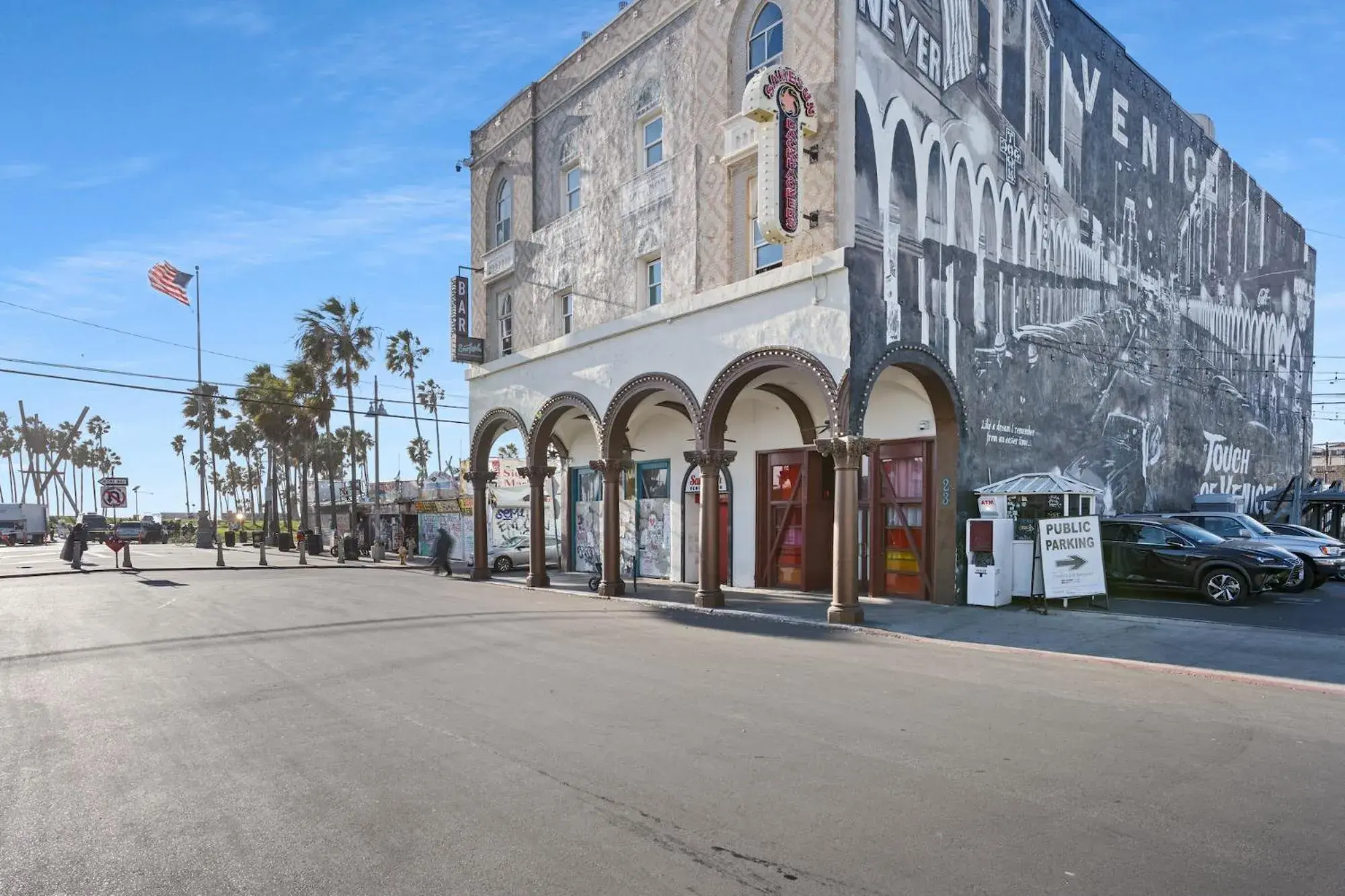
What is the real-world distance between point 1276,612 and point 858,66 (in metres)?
12.3

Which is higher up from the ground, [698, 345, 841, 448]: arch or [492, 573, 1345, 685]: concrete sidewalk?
[698, 345, 841, 448]: arch

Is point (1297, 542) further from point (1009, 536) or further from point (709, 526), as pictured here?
point (709, 526)

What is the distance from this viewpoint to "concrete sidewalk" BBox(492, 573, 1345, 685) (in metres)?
10.5

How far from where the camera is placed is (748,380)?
16.9 metres

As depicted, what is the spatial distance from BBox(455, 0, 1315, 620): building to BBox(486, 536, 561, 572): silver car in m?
1.66

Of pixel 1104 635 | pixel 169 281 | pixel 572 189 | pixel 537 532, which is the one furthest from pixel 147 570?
pixel 1104 635

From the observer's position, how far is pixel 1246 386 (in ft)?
113

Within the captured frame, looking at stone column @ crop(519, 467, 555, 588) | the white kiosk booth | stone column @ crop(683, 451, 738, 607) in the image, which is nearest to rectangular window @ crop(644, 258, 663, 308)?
stone column @ crop(683, 451, 738, 607)

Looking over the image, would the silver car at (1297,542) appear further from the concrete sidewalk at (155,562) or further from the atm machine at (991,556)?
the concrete sidewalk at (155,562)

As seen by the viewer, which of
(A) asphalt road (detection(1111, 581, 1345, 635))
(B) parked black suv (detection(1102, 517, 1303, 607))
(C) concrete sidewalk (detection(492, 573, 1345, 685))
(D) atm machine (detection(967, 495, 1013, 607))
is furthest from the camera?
(D) atm machine (detection(967, 495, 1013, 607))

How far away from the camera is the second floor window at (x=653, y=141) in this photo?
2044cm

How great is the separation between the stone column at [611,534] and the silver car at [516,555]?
841cm

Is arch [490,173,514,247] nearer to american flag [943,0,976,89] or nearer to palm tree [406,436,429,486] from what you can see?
american flag [943,0,976,89]

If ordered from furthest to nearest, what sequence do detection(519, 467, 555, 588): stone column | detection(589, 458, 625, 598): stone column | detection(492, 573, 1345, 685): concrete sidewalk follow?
detection(519, 467, 555, 588): stone column
detection(589, 458, 625, 598): stone column
detection(492, 573, 1345, 685): concrete sidewalk
